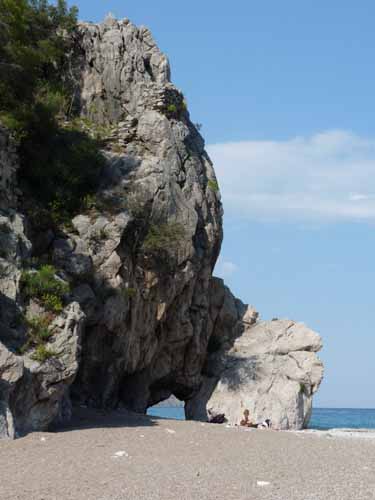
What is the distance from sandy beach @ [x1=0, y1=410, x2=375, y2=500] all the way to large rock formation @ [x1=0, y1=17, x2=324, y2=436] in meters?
2.50

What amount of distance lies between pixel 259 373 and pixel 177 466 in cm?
2085

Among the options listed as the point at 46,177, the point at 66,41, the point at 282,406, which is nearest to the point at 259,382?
the point at 282,406

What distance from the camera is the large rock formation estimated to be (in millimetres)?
20500

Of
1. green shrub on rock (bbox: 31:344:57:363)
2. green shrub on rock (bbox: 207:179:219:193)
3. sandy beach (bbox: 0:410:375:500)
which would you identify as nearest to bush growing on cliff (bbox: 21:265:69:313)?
green shrub on rock (bbox: 31:344:57:363)

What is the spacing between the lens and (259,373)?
34969 millimetres

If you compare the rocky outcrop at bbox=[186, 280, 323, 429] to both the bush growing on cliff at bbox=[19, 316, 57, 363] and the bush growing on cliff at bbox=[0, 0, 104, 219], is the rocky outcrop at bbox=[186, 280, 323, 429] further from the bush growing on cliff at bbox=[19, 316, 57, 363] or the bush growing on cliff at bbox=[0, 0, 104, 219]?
the bush growing on cliff at bbox=[19, 316, 57, 363]

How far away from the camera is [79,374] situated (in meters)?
27.6

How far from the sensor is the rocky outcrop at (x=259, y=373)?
3366 cm

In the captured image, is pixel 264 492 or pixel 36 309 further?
pixel 36 309

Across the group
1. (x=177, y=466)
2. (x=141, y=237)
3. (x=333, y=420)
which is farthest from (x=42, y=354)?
(x=333, y=420)

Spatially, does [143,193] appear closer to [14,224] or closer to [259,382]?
[14,224]

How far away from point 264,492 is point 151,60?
1196 inches

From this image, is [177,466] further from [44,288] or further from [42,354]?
[44,288]

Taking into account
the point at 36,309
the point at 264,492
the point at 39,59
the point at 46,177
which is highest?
the point at 39,59
